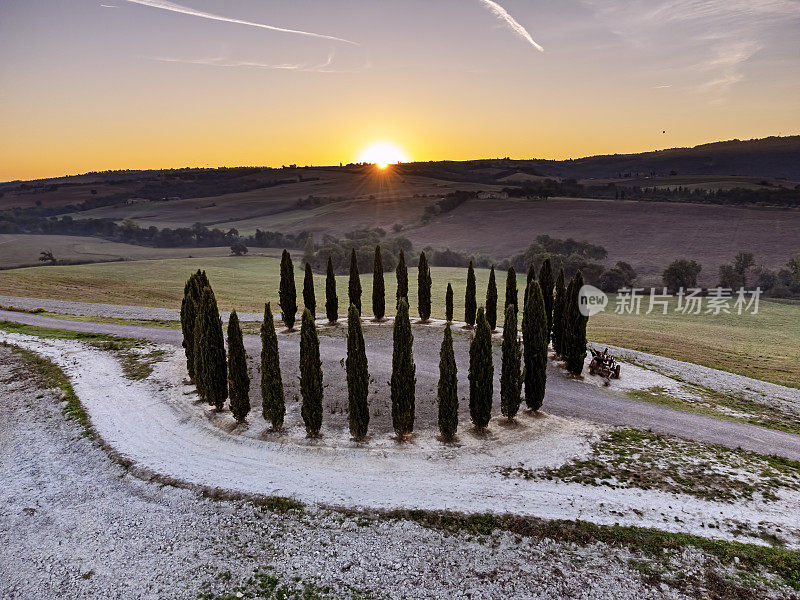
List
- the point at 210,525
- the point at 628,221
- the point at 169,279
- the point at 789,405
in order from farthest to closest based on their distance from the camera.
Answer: the point at 628,221
the point at 169,279
the point at 789,405
the point at 210,525

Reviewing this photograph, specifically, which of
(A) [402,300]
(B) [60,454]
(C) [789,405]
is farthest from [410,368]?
(C) [789,405]

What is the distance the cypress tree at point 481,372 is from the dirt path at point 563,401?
330 centimetres

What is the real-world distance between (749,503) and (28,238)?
15879cm

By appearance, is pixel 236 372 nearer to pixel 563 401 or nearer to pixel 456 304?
pixel 563 401

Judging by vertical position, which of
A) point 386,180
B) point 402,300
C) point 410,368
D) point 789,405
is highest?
point 386,180

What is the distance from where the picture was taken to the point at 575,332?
1234 inches

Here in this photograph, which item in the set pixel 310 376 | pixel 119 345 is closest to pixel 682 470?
pixel 310 376

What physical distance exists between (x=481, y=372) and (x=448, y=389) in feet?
6.85

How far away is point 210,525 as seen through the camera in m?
15.9

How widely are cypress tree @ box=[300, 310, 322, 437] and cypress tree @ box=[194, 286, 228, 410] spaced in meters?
5.70

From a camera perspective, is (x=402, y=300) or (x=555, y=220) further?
(x=555, y=220)

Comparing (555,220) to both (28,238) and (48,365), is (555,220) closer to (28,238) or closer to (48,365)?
(48,365)

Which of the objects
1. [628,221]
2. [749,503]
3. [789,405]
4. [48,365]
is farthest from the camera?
[628,221]

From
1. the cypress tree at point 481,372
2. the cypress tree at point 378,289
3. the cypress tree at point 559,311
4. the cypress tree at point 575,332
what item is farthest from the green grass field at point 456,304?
the cypress tree at point 481,372
